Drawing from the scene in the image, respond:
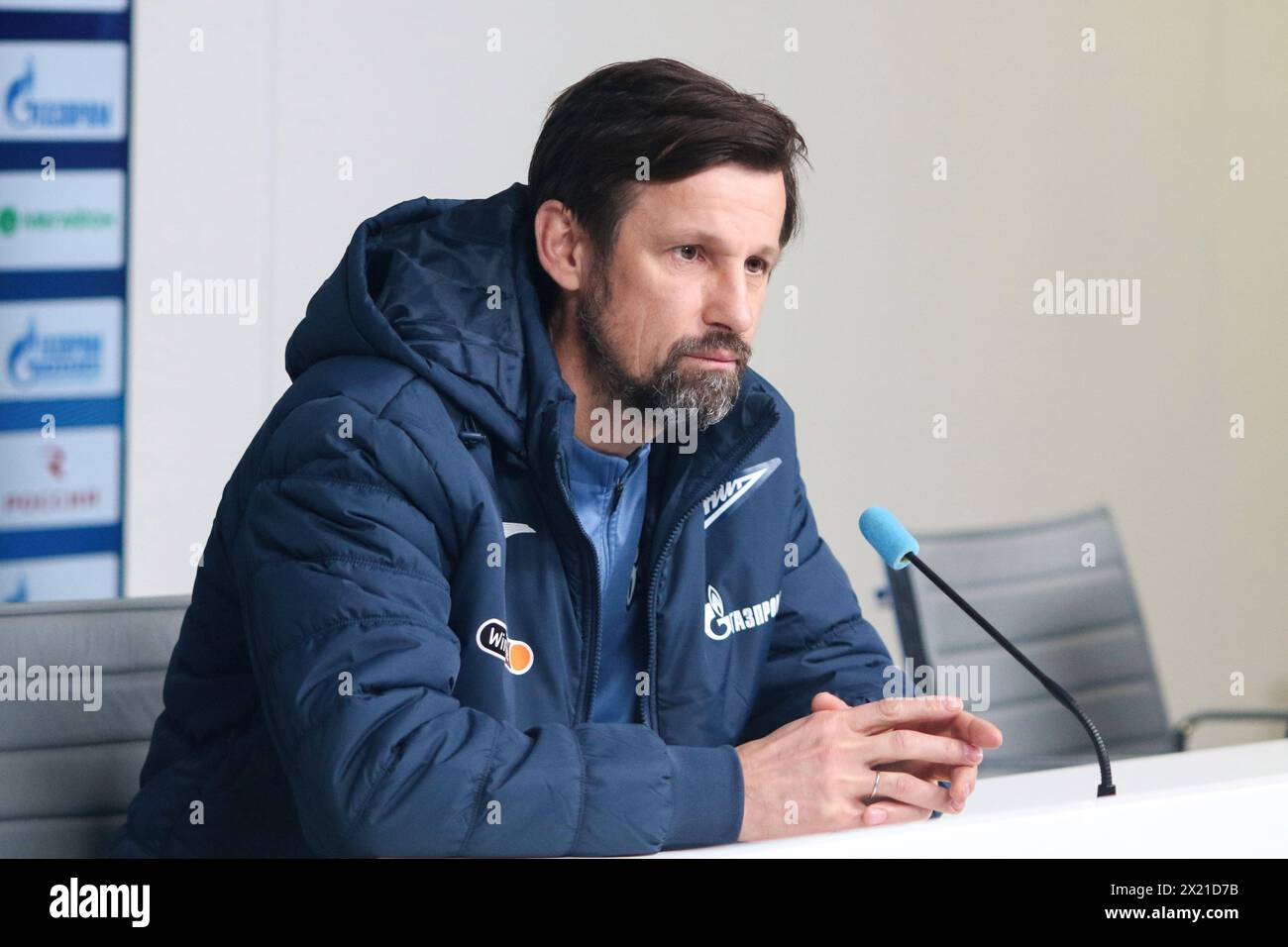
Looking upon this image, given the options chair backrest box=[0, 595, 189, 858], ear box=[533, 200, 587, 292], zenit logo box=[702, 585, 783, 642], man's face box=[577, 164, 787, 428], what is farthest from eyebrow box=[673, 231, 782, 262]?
chair backrest box=[0, 595, 189, 858]

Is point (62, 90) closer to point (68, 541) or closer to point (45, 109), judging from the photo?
point (45, 109)

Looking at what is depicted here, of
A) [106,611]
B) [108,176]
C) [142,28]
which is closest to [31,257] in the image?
[108,176]

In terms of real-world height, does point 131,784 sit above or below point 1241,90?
below

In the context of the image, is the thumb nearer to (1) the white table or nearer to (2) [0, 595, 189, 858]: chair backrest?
(1) the white table

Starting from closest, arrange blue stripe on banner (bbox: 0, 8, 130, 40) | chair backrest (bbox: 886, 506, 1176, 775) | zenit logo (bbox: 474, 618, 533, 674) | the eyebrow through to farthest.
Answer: zenit logo (bbox: 474, 618, 533, 674) < the eyebrow < chair backrest (bbox: 886, 506, 1176, 775) < blue stripe on banner (bbox: 0, 8, 130, 40)

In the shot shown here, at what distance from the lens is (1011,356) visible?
11.7 feet

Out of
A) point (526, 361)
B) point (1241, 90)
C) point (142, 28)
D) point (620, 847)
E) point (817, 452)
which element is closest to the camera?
point (620, 847)

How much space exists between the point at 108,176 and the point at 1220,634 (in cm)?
309

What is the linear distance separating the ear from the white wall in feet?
4.99

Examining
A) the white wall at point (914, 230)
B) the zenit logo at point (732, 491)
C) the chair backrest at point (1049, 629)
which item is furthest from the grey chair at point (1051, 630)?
the white wall at point (914, 230)

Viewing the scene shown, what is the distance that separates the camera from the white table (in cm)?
95

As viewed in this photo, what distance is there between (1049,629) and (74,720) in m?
1.47

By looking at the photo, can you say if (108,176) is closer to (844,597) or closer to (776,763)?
(844,597)

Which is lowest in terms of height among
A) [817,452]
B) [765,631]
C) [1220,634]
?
[1220,634]
